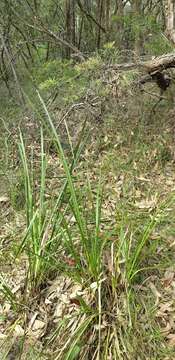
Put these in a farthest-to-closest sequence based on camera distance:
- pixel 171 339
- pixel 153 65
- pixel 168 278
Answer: pixel 153 65 → pixel 168 278 → pixel 171 339

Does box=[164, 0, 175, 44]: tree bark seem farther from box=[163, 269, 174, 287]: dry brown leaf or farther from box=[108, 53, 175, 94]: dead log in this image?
box=[163, 269, 174, 287]: dry brown leaf

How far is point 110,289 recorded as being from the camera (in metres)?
2.09

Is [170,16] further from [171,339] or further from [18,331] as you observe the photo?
[18,331]

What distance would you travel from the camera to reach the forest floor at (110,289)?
1.92 m

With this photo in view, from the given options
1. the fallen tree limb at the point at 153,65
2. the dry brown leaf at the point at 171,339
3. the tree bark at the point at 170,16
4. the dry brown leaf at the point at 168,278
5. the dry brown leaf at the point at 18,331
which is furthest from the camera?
the tree bark at the point at 170,16

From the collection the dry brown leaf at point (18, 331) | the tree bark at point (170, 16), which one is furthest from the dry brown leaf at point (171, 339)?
the tree bark at point (170, 16)

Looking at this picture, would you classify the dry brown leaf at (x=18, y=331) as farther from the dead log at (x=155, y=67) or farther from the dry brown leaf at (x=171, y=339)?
the dead log at (x=155, y=67)

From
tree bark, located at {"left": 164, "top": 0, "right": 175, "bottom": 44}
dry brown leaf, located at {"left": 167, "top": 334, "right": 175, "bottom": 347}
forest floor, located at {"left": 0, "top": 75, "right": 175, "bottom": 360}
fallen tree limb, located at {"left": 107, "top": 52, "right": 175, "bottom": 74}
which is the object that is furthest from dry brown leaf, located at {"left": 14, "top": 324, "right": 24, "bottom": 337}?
tree bark, located at {"left": 164, "top": 0, "right": 175, "bottom": 44}

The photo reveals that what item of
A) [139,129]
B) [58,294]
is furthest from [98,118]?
[58,294]

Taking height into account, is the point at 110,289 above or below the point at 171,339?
above

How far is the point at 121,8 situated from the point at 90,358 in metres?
5.07

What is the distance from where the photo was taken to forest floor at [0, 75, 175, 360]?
1.92 meters

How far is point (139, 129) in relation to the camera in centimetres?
381

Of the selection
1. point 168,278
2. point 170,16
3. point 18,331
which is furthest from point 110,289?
point 170,16
